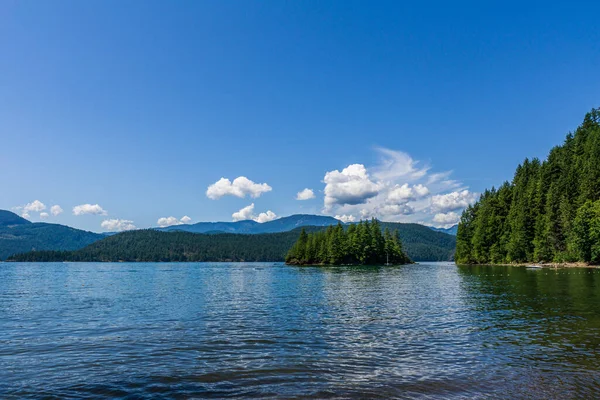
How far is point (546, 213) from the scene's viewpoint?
393 ft

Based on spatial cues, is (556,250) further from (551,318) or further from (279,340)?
(279,340)

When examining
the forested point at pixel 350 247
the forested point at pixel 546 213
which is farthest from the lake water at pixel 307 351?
the forested point at pixel 350 247

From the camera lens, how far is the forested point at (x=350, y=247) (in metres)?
181

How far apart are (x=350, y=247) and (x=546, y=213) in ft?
266

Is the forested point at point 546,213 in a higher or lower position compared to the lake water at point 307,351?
A: higher

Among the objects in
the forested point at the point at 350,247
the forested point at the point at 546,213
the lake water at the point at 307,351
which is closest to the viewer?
the lake water at the point at 307,351

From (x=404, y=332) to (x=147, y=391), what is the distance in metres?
15.1

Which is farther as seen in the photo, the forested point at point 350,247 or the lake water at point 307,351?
the forested point at point 350,247

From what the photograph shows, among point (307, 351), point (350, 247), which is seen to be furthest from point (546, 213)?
point (307, 351)

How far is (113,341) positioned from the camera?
22547 millimetres

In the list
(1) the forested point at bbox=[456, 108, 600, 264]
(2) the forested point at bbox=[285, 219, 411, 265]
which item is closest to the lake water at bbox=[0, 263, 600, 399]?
(1) the forested point at bbox=[456, 108, 600, 264]

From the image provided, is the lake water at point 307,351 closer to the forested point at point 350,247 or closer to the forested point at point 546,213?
the forested point at point 546,213

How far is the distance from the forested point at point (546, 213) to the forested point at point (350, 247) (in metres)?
32.7

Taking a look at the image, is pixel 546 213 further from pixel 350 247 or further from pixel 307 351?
pixel 307 351
